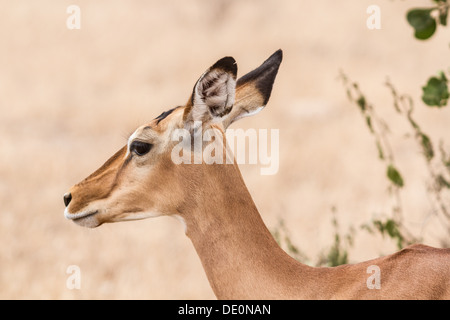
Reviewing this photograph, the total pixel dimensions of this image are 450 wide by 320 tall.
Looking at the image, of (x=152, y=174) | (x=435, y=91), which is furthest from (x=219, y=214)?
(x=435, y=91)

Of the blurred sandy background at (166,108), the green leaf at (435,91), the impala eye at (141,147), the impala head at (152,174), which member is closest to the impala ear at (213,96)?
the impala head at (152,174)

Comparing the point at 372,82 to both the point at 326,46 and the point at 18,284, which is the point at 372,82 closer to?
the point at 326,46

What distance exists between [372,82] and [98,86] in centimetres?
449

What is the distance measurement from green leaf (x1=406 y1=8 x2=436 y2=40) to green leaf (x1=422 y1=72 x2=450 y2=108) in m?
0.44

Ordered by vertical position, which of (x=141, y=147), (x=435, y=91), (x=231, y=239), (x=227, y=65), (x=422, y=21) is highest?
(x=422, y=21)

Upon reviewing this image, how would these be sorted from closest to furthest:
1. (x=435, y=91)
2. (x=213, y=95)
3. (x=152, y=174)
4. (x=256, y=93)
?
(x=213, y=95) < (x=152, y=174) < (x=256, y=93) < (x=435, y=91)

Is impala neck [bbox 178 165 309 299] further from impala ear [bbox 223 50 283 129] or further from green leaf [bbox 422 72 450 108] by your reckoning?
green leaf [bbox 422 72 450 108]

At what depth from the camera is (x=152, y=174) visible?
158 inches

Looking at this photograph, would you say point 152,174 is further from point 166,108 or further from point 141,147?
point 166,108

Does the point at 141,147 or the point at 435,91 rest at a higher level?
the point at 435,91

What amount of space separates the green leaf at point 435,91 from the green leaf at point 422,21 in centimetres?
44

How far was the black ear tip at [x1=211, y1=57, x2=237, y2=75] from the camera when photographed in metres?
3.74

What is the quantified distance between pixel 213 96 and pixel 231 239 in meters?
0.62

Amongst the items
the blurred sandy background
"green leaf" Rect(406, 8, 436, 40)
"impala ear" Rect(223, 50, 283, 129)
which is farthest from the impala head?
"green leaf" Rect(406, 8, 436, 40)
